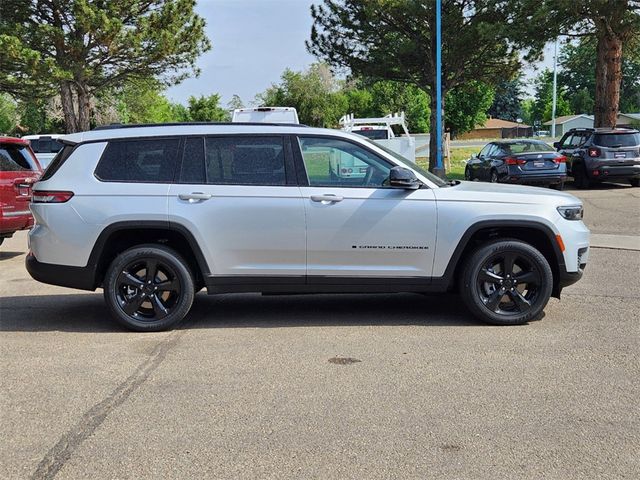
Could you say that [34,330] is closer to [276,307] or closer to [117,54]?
[276,307]

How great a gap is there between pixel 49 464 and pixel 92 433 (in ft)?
1.25

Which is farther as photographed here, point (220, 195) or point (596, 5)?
point (596, 5)

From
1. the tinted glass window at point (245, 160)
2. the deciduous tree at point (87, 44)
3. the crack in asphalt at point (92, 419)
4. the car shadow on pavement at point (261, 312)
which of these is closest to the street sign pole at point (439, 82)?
the deciduous tree at point (87, 44)

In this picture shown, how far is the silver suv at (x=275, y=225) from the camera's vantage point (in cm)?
589

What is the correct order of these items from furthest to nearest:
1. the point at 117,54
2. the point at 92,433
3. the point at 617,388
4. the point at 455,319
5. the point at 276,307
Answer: the point at 117,54 → the point at 276,307 → the point at 455,319 → the point at 617,388 → the point at 92,433

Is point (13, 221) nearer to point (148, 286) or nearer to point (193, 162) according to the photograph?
point (148, 286)

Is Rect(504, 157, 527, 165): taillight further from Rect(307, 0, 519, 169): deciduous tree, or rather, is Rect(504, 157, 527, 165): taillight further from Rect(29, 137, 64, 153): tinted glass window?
Rect(29, 137, 64, 153): tinted glass window

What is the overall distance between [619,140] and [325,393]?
16457 millimetres

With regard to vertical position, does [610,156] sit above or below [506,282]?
above

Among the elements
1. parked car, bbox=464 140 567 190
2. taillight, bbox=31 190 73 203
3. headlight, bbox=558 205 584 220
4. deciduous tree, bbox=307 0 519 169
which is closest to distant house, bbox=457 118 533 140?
deciduous tree, bbox=307 0 519 169

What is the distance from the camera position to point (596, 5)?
65.4ft

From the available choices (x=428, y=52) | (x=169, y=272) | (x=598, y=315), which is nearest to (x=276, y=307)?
(x=169, y=272)

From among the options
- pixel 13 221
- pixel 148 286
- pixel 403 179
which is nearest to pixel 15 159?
pixel 13 221

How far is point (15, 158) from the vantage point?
408 inches
